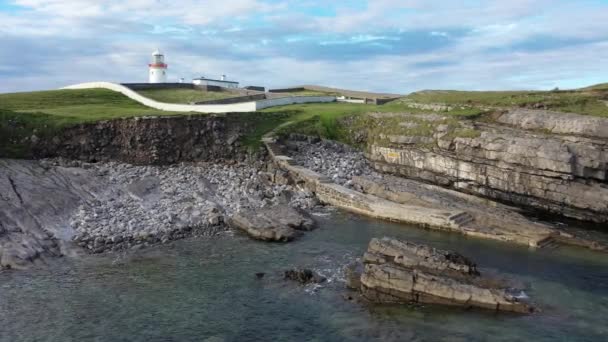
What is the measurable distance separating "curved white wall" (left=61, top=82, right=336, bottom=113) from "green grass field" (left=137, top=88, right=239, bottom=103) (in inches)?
97.4

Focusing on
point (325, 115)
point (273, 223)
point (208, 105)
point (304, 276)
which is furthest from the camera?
point (325, 115)

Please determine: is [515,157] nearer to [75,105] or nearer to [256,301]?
[256,301]

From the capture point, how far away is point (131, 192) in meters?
38.2

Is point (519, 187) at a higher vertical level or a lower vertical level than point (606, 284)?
higher

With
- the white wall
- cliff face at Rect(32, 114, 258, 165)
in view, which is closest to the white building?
the white wall

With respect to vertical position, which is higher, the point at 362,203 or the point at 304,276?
the point at 362,203

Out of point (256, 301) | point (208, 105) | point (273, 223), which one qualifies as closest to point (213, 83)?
point (208, 105)

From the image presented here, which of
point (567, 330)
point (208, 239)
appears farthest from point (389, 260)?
point (208, 239)

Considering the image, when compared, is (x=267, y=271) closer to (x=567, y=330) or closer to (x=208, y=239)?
(x=208, y=239)

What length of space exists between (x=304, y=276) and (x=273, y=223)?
8.29 meters

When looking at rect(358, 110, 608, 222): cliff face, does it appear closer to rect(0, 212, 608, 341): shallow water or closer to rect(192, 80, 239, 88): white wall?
rect(0, 212, 608, 341): shallow water

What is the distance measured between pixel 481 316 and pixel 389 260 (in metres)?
5.87

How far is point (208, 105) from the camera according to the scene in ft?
176

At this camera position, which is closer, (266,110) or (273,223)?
(273,223)
